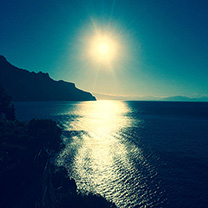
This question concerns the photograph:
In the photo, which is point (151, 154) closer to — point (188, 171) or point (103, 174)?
point (188, 171)

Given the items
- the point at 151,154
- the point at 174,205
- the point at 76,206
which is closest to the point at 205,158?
the point at 151,154

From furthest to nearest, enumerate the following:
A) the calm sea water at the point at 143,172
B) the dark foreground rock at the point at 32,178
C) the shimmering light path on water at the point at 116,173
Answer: the shimmering light path on water at the point at 116,173
the calm sea water at the point at 143,172
the dark foreground rock at the point at 32,178

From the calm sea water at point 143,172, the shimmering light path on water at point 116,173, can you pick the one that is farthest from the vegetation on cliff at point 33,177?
the calm sea water at point 143,172

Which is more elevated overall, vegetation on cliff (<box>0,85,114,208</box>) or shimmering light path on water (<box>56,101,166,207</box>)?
vegetation on cliff (<box>0,85,114,208</box>)

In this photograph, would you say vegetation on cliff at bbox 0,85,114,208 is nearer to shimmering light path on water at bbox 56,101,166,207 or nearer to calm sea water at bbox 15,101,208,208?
shimmering light path on water at bbox 56,101,166,207

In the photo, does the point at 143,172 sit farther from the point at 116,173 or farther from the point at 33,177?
the point at 33,177

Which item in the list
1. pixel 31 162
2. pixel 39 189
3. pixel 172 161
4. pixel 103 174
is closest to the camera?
pixel 39 189

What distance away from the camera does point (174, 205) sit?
62.5 feet

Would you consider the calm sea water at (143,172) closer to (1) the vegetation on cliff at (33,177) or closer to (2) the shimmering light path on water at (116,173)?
(2) the shimmering light path on water at (116,173)

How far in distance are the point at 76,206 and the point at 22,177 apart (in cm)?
1156

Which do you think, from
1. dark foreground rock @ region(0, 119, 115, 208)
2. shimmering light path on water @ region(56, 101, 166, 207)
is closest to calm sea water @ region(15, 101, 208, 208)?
shimmering light path on water @ region(56, 101, 166, 207)

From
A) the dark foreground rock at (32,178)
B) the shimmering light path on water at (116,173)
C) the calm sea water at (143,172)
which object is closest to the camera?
the dark foreground rock at (32,178)

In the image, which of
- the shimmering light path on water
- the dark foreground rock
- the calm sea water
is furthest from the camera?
the shimmering light path on water

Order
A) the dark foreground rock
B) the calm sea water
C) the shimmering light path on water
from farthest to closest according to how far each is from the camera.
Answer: the shimmering light path on water < the calm sea water < the dark foreground rock
